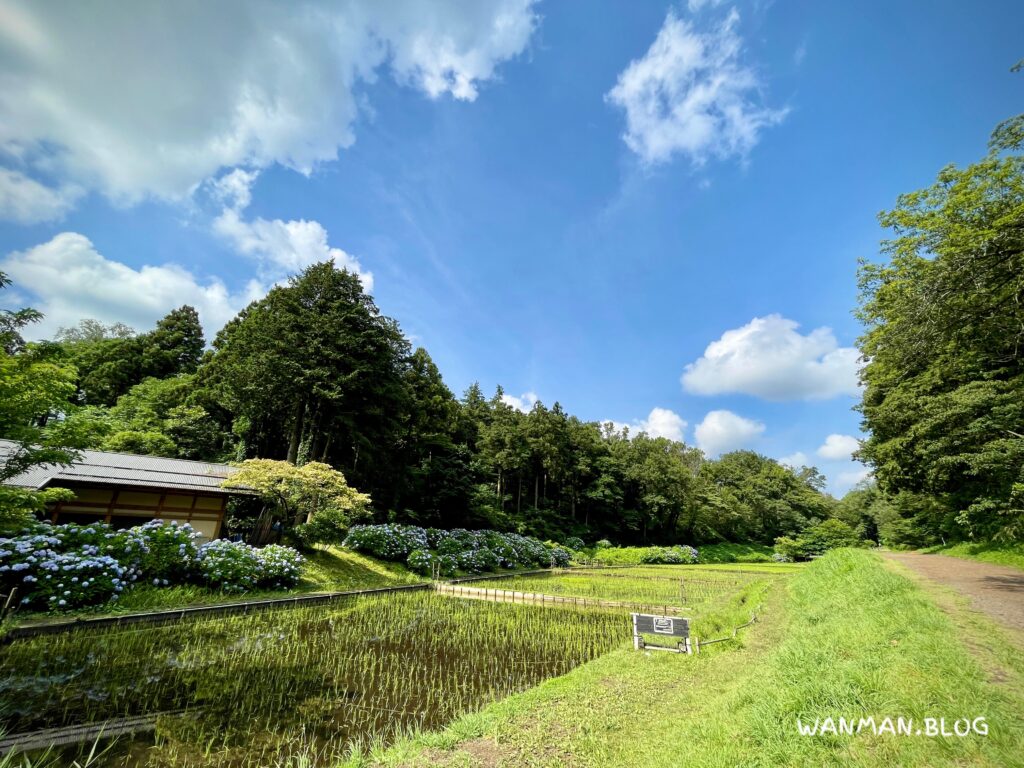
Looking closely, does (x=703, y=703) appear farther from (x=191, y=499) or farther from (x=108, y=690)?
(x=191, y=499)

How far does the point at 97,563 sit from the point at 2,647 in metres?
2.48

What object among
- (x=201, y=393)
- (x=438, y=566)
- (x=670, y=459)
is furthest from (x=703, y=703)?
(x=670, y=459)

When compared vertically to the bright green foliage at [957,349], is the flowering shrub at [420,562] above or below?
below

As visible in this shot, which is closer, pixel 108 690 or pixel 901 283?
pixel 108 690

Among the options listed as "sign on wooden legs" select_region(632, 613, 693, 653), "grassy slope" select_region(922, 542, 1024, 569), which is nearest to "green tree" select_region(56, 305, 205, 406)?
"sign on wooden legs" select_region(632, 613, 693, 653)

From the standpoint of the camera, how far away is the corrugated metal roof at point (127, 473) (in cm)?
1184

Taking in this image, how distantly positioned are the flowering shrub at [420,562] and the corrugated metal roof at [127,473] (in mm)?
6761

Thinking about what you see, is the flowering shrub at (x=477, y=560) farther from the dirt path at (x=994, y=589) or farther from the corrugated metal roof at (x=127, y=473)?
the dirt path at (x=994, y=589)

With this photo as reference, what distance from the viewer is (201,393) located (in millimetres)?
26328

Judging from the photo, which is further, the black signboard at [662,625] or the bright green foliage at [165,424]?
the bright green foliage at [165,424]

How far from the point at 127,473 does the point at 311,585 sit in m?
7.43

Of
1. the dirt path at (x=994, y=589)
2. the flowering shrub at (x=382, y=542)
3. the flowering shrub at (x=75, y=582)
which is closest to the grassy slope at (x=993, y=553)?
the dirt path at (x=994, y=589)

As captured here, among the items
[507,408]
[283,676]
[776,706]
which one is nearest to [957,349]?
[776,706]

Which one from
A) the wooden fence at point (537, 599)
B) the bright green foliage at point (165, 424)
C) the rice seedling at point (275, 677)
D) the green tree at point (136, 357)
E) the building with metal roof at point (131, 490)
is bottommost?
the wooden fence at point (537, 599)
